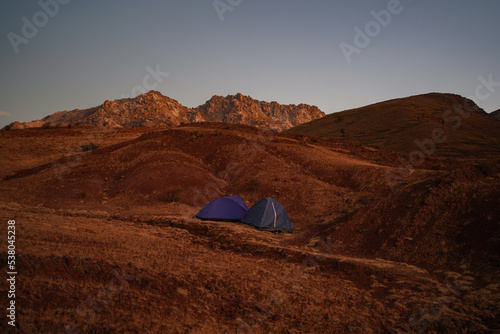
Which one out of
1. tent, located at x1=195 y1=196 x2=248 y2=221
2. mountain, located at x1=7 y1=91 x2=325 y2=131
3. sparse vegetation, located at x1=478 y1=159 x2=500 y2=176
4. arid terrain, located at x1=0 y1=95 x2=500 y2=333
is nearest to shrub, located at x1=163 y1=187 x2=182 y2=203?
arid terrain, located at x1=0 y1=95 x2=500 y2=333

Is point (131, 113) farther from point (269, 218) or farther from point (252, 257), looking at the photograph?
point (252, 257)

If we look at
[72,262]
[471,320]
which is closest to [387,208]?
[471,320]

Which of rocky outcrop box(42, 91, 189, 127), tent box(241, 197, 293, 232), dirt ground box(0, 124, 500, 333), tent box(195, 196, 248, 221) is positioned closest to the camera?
dirt ground box(0, 124, 500, 333)

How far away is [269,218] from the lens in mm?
13672

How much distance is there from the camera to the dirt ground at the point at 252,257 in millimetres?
5352

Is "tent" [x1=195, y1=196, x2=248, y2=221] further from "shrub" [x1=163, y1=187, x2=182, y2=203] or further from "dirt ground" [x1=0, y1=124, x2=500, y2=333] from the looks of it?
"shrub" [x1=163, y1=187, x2=182, y2=203]

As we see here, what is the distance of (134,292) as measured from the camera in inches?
226

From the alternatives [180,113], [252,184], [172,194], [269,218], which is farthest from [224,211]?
[180,113]

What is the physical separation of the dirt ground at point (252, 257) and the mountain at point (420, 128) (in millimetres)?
18922

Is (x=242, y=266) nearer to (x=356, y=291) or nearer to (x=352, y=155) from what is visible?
(x=356, y=291)

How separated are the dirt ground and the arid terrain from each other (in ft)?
0.13

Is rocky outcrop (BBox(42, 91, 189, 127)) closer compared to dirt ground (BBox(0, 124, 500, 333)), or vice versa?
dirt ground (BBox(0, 124, 500, 333))

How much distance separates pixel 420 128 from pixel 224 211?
3514 centimetres

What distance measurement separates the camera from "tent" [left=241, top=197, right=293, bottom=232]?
534 inches
